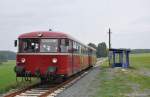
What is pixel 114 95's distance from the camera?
16.0m

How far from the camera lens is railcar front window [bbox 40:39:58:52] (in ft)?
67.5

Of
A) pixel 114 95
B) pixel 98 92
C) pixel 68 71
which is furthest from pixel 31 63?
pixel 114 95

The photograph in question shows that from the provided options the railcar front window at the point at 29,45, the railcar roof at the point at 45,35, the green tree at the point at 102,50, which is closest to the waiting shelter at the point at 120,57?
the railcar roof at the point at 45,35

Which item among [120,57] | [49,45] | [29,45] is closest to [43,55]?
[49,45]

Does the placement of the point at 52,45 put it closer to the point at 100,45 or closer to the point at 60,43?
the point at 60,43

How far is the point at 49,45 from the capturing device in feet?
68.1

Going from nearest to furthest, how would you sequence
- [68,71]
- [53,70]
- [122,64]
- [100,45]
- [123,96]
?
[123,96], [53,70], [68,71], [122,64], [100,45]

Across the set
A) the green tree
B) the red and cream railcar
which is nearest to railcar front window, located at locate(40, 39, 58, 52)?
the red and cream railcar

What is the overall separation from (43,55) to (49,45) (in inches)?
27.0

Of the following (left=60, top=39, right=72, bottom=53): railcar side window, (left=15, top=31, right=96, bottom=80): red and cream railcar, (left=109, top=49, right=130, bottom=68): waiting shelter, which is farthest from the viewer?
(left=109, top=49, right=130, bottom=68): waiting shelter

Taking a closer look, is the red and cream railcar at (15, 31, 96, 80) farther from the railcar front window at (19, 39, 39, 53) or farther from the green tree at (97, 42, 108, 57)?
the green tree at (97, 42, 108, 57)

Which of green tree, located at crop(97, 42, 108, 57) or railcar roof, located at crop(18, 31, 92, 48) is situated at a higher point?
green tree, located at crop(97, 42, 108, 57)

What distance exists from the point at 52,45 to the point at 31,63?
4.51ft

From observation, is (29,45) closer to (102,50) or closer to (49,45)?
(49,45)
